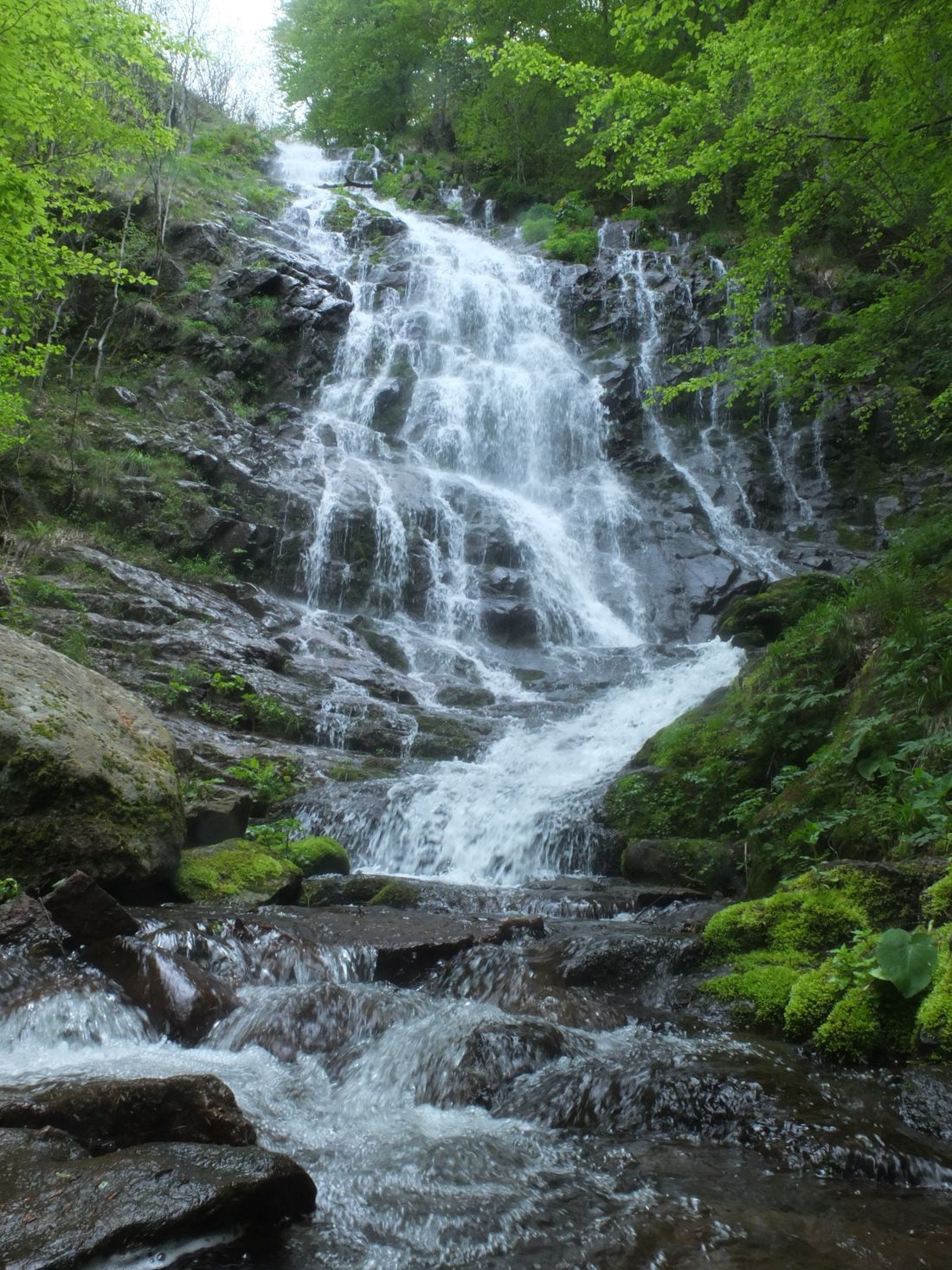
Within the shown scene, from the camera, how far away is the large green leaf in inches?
127

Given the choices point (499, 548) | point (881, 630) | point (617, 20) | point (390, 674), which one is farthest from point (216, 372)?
point (881, 630)

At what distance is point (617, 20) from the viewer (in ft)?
27.0

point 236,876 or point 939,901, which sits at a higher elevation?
point 939,901

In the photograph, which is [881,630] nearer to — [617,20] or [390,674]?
[617,20]

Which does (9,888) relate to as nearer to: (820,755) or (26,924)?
(26,924)

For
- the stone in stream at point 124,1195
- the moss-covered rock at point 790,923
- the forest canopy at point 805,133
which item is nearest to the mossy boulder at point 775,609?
the forest canopy at point 805,133

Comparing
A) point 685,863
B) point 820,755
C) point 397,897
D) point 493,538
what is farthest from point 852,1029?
point 493,538

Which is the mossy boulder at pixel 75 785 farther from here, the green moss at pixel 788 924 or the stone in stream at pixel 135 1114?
the green moss at pixel 788 924

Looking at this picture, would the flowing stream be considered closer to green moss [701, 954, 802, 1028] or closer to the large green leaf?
green moss [701, 954, 802, 1028]

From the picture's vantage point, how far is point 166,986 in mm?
4266

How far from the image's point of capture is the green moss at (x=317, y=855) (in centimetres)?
782

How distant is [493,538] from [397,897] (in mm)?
12088

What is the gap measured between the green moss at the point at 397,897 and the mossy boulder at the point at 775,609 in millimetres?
7434

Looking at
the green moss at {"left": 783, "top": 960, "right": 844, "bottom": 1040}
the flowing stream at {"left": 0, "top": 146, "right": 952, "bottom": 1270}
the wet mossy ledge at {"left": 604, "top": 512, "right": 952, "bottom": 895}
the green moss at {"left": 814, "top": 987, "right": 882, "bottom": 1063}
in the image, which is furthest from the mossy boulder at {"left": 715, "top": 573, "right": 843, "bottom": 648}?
the green moss at {"left": 814, "top": 987, "right": 882, "bottom": 1063}
